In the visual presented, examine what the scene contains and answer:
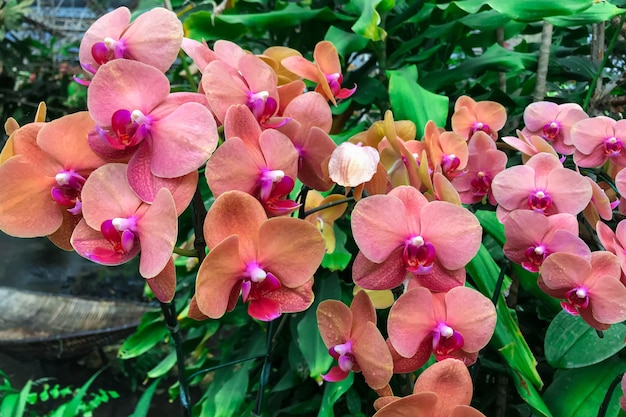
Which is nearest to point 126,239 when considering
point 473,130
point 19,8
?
point 473,130

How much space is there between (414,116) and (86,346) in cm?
161

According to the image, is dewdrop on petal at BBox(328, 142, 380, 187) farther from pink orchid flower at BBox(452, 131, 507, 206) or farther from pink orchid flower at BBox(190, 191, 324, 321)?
pink orchid flower at BBox(452, 131, 507, 206)

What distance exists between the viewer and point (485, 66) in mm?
756

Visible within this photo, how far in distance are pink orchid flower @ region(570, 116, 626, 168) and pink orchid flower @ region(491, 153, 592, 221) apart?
0.09 meters

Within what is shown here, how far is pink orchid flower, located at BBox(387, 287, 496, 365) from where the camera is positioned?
27cm

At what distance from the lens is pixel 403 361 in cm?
29

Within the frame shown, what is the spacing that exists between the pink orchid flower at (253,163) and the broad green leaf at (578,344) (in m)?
0.32

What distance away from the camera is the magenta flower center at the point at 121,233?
0.81 ft

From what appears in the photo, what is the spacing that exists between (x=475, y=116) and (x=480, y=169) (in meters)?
0.09

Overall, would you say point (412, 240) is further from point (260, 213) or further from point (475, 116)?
point (475, 116)

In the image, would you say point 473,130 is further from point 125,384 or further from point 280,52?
point 125,384

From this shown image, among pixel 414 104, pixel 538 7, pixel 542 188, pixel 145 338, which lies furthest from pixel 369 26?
pixel 145 338

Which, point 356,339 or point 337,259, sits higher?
point 356,339

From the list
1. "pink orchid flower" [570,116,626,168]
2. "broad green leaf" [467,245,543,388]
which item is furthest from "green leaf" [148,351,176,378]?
"pink orchid flower" [570,116,626,168]
